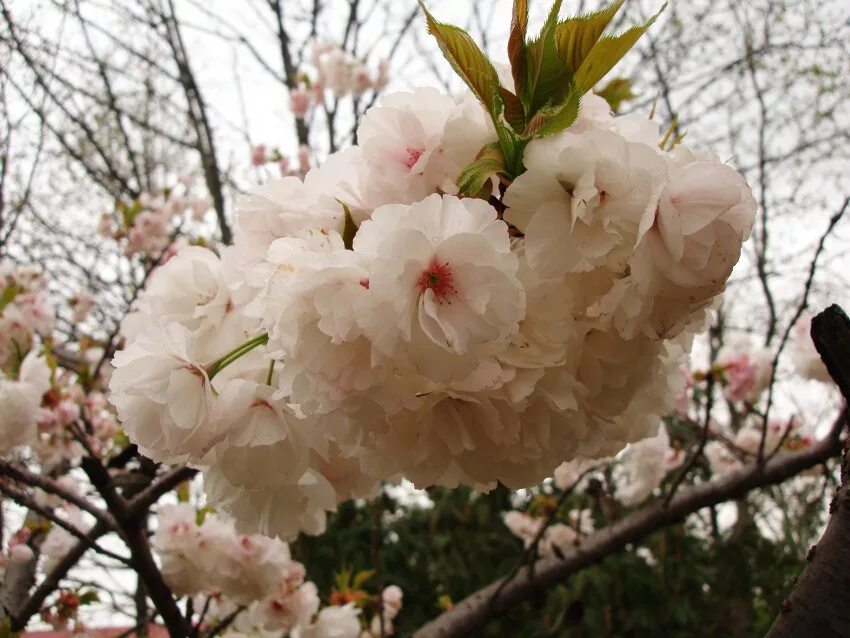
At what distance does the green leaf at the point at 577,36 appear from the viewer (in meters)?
0.63

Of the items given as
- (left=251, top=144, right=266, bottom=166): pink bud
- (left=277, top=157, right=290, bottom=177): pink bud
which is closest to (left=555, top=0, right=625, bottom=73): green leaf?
(left=277, top=157, right=290, bottom=177): pink bud

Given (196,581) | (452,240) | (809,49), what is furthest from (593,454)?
(809,49)

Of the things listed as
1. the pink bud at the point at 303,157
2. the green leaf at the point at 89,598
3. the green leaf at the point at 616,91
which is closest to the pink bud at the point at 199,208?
the pink bud at the point at 303,157

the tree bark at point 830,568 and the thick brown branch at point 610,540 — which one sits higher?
the thick brown branch at point 610,540

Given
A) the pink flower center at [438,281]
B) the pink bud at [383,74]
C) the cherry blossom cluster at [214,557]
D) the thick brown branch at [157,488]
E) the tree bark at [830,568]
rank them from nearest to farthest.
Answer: the pink flower center at [438,281] → the tree bark at [830,568] → the thick brown branch at [157,488] → the cherry blossom cluster at [214,557] → the pink bud at [383,74]

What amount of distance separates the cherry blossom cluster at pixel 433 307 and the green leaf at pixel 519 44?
0.05 m

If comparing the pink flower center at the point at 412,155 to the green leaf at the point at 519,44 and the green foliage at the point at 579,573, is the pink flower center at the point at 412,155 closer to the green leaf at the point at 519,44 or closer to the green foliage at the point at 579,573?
the green leaf at the point at 519,44

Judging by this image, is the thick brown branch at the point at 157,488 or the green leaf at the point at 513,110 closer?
the green leaf at the point at 513,110

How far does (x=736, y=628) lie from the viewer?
3.12 m

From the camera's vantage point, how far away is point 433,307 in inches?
20.6

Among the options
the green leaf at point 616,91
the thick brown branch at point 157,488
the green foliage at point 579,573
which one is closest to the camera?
the green leaf at point 616,91

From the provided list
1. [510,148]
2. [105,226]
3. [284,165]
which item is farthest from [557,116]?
[105,226]

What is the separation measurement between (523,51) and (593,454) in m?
0.44

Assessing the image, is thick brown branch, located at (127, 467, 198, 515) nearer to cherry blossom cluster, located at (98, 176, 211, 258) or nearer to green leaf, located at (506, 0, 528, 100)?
green leaf, located at (506, 0, 528, 100)
